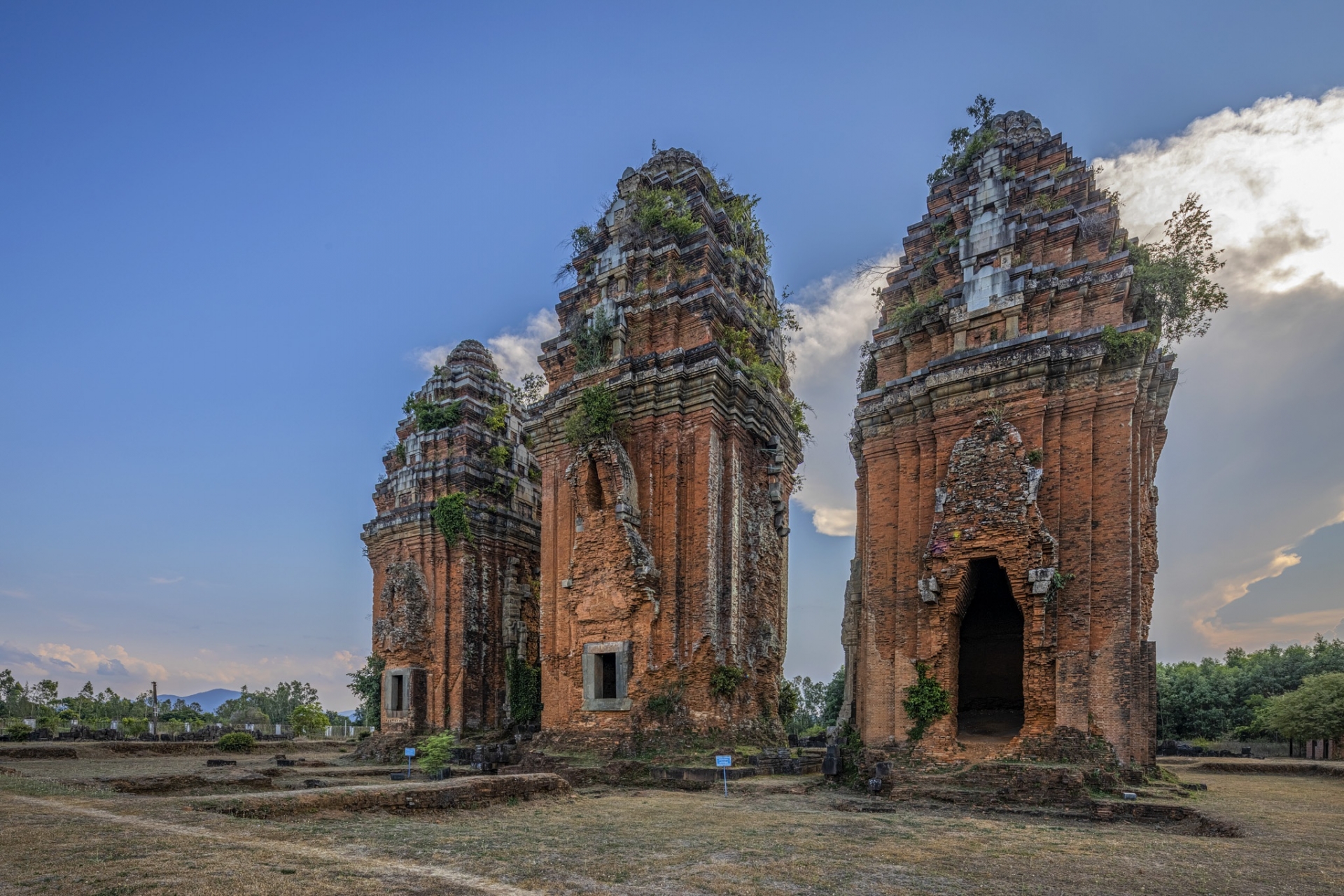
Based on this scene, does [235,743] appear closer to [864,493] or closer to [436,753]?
[436,753]

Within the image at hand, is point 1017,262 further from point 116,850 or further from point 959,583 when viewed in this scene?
point 116,850

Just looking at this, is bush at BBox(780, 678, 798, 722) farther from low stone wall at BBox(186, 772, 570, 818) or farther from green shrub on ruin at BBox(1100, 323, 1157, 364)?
green shrub on ruin at BBox(1100, 323, 1157, 364)

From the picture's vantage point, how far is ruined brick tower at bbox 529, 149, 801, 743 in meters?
16.9

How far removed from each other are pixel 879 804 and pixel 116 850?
9.58 metres

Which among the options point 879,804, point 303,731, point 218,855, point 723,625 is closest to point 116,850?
point 218,855

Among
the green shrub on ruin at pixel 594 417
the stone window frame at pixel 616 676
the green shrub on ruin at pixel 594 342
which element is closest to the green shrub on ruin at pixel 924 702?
the stone window frame at pixel 616 676

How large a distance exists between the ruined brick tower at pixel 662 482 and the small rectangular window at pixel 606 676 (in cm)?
3

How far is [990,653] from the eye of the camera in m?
17.5

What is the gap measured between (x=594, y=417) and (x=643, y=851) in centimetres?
1150

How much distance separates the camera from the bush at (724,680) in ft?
54.6

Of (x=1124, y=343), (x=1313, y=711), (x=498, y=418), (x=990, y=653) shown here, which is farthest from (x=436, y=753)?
(x=1313, y=711)

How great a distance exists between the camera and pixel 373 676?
1291 inches

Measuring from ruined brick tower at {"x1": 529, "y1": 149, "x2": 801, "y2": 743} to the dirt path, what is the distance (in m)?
9.39

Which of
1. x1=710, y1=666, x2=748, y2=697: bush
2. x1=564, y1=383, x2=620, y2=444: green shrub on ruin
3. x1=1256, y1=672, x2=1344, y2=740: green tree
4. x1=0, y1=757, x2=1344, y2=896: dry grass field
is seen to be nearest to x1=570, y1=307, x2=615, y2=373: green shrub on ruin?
x1=564, y1=383, x2=620, y2=444: green shrub on ruin
